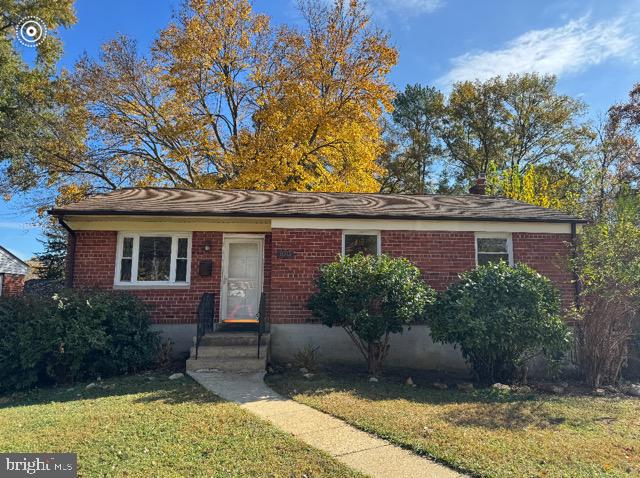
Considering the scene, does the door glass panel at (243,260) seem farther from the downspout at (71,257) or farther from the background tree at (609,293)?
the background tree at (609,293)

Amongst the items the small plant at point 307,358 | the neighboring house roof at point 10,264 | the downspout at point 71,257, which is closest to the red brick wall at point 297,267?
the small plant at point 307,358

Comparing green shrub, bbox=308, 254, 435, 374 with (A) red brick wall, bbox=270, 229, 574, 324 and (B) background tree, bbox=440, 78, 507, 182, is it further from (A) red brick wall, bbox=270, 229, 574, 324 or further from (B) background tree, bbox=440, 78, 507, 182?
(B) background tree, bbox=440, 78, 507, 182

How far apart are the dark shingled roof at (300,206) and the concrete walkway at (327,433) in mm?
4030

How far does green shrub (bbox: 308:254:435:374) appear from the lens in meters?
7.77

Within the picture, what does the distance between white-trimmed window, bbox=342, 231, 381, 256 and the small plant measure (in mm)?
2411

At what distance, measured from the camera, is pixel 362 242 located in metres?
9.95

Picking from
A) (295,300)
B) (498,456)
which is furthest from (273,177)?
(498,456)

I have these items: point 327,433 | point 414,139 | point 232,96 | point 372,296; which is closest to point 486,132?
point 414,139

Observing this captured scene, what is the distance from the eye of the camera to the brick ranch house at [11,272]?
20.4 metres

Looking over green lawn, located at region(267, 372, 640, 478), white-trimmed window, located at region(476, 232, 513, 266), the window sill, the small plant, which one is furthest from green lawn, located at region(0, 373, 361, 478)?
white-trimmed window, located at region(476, 232, 513, 266)

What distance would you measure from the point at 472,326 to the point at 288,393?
11.4 ft

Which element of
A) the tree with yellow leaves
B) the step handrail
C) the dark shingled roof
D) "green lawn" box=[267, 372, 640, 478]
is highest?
the tree with yellow leaves

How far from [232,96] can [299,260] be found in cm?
1369

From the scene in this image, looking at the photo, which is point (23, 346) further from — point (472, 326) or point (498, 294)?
point (498, 294)
